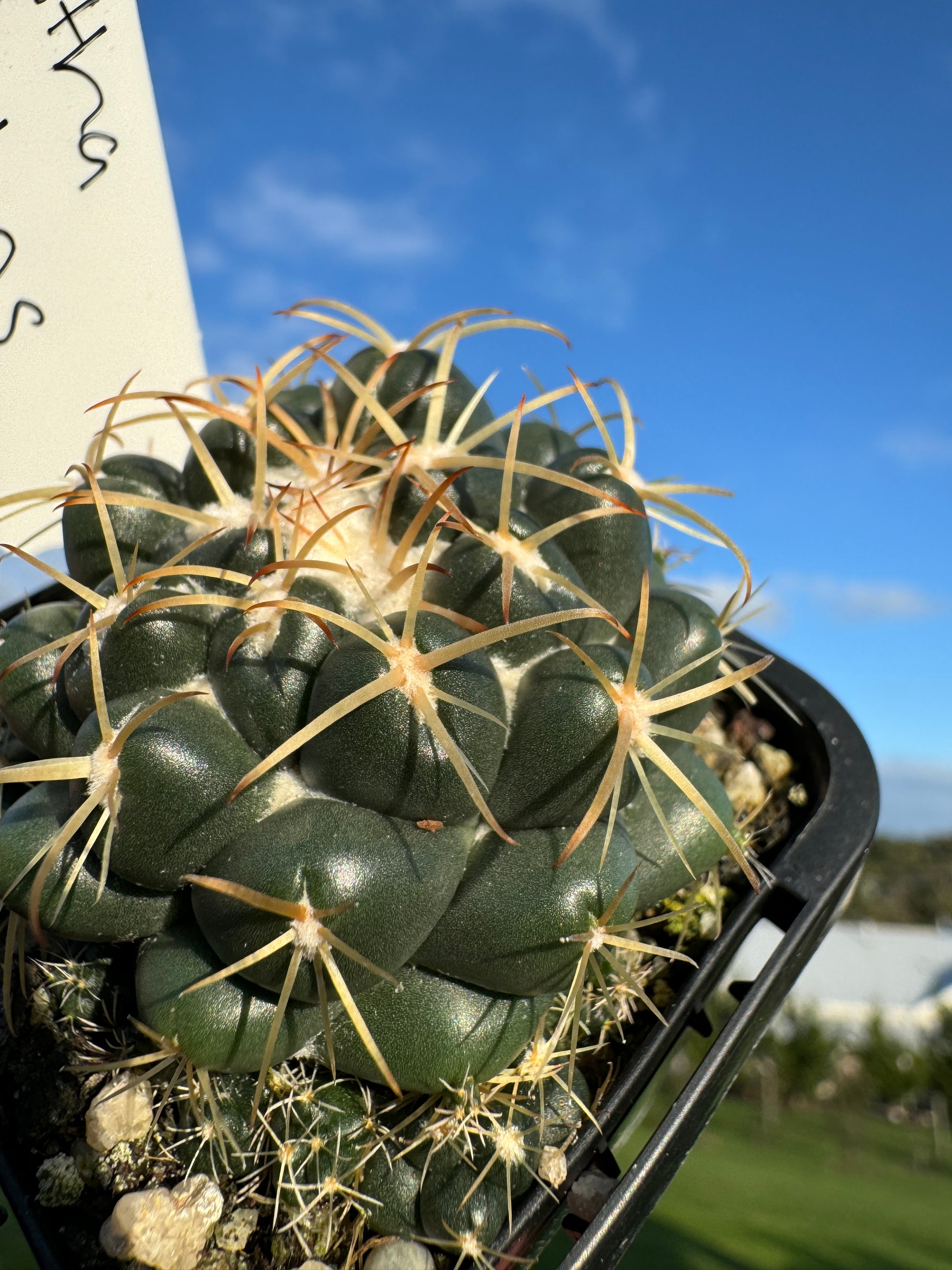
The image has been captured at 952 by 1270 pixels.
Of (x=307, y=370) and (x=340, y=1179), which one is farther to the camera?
(x=307, y=370)

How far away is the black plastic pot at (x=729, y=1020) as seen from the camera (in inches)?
34.4

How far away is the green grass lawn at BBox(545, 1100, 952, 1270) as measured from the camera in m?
2.73

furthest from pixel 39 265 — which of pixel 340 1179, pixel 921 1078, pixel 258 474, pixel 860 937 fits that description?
pixel 860 937

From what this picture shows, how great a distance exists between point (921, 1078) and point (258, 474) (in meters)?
14.7

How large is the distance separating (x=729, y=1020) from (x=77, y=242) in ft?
4.73

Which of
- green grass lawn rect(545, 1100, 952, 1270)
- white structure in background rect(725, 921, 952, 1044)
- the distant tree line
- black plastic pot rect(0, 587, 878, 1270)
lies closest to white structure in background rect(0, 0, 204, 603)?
black plastic pot rect(0, 587, 878, 1270)

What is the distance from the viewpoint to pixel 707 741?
0.78m

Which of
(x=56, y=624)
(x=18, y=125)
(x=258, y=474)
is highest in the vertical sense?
(x=18, y=125)

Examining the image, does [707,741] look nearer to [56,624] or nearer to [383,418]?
[383,418]

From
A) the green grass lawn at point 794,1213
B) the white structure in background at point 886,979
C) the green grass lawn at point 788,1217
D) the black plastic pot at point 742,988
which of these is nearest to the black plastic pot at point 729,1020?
the black plastic pot at point 742,988

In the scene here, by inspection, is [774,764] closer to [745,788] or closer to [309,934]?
[745,788]

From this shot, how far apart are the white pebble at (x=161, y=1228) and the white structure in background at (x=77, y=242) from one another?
931mm

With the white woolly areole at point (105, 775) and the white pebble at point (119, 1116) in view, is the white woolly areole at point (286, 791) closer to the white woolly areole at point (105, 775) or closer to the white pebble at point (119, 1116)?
the white woolly areole at point (105, 775)

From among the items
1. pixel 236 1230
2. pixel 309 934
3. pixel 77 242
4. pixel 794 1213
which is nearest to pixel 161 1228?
pixel 236 1230
